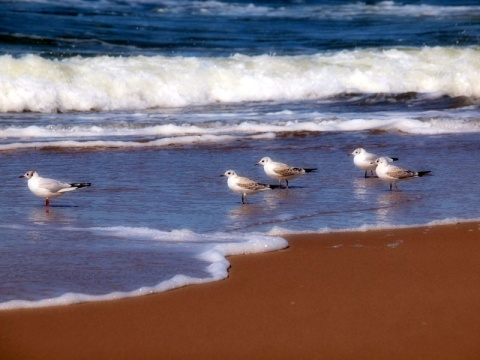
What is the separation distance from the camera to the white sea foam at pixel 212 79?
17.3m

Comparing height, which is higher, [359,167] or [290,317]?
[290,317]

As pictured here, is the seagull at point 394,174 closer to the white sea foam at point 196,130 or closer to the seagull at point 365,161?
the seagull at point 365,161

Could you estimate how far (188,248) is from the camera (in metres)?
7.52

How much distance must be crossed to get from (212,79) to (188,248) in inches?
456

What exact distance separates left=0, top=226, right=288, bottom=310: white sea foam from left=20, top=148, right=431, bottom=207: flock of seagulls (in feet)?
4.06

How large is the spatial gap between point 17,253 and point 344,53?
1503cm

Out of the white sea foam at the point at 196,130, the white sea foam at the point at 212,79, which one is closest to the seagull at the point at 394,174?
the white sea foam at the point at 196,130

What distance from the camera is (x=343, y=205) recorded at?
30.5 feet

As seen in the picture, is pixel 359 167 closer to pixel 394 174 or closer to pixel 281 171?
pixel 394 174

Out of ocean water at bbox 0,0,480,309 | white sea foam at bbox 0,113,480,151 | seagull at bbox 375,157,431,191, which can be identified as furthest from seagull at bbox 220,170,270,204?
white sea foam at bbox 0,113,480,151

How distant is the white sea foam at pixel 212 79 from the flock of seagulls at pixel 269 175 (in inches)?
274

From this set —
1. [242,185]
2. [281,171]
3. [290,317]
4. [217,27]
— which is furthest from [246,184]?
[217,27]

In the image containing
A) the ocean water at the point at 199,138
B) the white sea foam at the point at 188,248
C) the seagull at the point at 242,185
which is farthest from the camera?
the seagull at the point at 242,185

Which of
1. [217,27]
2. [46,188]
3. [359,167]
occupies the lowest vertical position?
[217,27]
